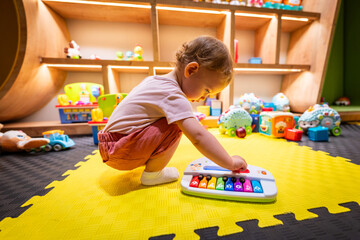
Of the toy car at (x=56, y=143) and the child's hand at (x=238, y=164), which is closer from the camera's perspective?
the child's hand at (x=238, y=164)

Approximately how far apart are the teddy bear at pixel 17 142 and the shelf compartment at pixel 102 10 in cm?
104

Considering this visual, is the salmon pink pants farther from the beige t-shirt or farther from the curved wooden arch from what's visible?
the curved wooden arch

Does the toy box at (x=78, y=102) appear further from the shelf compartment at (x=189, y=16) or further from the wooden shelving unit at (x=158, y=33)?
the shelf compartment at (x=189, y=16)

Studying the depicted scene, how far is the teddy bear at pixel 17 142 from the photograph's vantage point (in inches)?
32.6

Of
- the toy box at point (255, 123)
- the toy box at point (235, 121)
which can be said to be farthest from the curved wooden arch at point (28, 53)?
the toy box at point (255, 123)

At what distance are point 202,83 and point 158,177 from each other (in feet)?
1.10

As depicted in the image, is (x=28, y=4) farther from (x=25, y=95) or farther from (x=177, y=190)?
(x=177, y=190)

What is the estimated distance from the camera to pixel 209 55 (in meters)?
0.42

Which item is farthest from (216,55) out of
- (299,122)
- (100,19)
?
(100,19)

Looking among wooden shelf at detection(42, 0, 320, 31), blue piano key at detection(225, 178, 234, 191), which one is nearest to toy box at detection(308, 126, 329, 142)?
blue piano key at detection(225, 178, 234, 191)

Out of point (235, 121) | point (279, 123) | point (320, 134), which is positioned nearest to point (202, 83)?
point (235, 121)

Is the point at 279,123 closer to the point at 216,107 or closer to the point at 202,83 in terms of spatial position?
the point at 216,107

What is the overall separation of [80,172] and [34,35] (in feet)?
3.52

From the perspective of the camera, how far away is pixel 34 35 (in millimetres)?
1045
